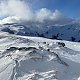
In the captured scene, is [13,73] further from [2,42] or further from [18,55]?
[2,42]

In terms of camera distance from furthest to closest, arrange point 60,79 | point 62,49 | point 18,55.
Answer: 1. point 62,49
2. point 18,55
3. point 60,79

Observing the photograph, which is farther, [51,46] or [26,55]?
[51,46]

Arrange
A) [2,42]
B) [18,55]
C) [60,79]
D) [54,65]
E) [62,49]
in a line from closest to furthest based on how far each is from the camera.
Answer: [60,79] → [54,65] → [18,55] → [62,49] → [2,42]

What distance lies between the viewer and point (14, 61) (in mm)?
55344

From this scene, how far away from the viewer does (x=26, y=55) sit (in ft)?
192

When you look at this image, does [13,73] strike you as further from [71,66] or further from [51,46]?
[51,46]

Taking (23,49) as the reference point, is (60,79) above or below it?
below

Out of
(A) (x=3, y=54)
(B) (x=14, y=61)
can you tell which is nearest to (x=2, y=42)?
(A) (x=3, y=54)

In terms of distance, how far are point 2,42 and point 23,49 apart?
31016 mm

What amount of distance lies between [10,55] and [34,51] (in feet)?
19.6

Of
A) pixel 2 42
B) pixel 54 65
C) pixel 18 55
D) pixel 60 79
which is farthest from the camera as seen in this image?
pixel 2 42

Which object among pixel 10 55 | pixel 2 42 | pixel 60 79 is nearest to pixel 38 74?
pixel 60 79

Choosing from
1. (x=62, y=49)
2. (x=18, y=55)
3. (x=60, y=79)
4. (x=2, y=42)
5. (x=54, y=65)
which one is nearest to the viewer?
(x=60, y=79)

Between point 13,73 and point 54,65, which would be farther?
point 54,65
